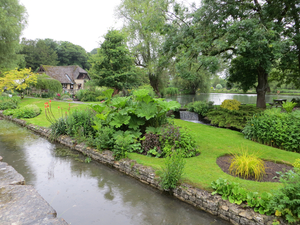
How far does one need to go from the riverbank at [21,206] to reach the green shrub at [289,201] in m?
3.26

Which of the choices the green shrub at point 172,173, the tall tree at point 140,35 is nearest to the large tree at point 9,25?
the tall tree at point 140,35

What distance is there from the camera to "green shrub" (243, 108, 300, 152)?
5.99 meters

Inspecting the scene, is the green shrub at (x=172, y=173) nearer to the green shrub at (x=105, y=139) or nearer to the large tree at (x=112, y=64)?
the green shrub at (x=105, y=139)

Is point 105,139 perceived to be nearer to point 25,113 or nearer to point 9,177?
point 9,177

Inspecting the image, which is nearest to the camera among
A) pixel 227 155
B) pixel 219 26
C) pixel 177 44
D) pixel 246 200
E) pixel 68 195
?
pixel 246 200

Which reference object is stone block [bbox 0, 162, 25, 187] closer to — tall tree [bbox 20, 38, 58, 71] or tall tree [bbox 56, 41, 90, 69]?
tall tree [bbox 20, 38, 58, 71]

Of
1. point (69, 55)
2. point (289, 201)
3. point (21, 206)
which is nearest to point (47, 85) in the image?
point (21, 206)

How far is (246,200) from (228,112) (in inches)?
310

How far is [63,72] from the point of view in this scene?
38.9 m

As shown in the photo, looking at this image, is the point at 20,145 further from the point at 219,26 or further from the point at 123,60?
the point at 123,60

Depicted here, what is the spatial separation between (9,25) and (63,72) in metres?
18.6

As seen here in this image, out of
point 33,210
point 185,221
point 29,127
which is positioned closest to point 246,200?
point 185,221

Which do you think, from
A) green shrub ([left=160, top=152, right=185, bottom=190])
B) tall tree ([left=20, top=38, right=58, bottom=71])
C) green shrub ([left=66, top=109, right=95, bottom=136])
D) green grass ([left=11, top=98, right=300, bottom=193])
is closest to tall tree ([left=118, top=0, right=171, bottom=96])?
green shrub ([left=66, top=109, right=95, bottom=136])

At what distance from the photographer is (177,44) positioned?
11.6m
